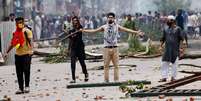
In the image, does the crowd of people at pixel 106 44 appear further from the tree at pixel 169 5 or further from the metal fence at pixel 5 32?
the tree at pixel 169 5

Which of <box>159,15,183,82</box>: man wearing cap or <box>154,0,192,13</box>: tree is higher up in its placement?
<box>159,15,183,82</box>: man wearing cap

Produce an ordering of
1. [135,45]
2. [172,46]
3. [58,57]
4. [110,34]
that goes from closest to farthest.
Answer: [110,34]
[172,46]
[58,57]
[135,45]

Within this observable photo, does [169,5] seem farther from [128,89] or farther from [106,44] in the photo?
[128,89]

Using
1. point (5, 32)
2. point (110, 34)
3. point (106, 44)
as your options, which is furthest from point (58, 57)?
point (110, 34)

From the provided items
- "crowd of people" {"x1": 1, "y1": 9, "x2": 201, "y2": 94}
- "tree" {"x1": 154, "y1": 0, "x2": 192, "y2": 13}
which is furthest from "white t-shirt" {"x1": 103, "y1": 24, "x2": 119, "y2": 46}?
"tree" {"x1": 154, "y1": 0, "x2": 192, "y2": 13}

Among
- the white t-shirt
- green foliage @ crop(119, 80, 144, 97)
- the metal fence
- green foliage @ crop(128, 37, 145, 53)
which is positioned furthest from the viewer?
green foliage @ crop(128, 37, 145, 53)

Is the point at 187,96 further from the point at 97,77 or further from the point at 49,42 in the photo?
the point at 49,42

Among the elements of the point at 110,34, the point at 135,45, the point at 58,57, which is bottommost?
the point at 58,57

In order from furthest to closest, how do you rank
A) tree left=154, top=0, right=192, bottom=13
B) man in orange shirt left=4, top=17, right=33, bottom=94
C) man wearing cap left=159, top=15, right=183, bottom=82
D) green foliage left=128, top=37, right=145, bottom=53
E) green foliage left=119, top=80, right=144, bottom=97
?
tree left=154, top=0, right=192, bottom=13 → green foliage left=128, top=37, right=145, bottom=53 → man wearing cap left=159, top=15, right=183, bottom=82 → man in orange shirt left=4, top=17, right=33, bottom=94 → green foliage left=119, top=80, right=144, bottom=97

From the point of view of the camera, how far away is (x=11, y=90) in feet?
48.1

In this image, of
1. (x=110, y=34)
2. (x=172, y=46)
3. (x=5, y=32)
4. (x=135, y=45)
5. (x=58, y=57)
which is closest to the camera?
(x=110, y=34)

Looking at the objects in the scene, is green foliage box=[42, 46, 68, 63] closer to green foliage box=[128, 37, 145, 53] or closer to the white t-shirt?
green foliage box=[128, 37, 145, 53]

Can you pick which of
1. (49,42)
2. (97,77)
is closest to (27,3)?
(49,42)

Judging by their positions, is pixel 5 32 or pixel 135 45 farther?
pixel 135 45
